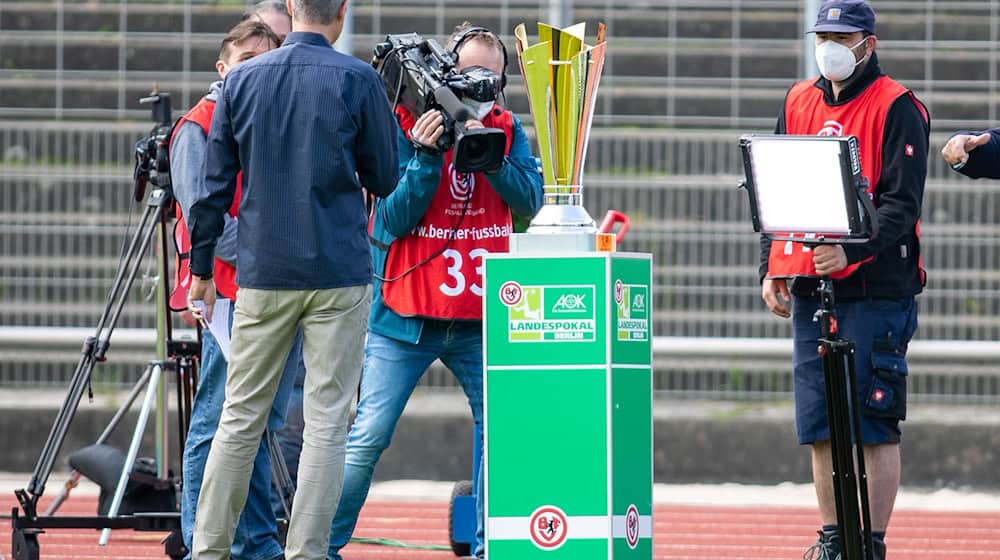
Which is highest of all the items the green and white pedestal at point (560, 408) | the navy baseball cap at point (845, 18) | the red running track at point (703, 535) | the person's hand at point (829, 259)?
the navy baseball cap at point (845, 18)

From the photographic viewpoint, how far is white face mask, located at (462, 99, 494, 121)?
19.5ft

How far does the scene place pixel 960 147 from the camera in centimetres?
561

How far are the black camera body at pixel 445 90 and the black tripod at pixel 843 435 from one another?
112cm

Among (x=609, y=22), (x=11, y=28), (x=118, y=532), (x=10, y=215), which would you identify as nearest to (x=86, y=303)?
(x=10, y=215)

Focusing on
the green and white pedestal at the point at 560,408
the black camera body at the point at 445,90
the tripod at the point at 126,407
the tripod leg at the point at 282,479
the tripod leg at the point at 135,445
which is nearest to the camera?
the green and white pedestal at the point at 560,408

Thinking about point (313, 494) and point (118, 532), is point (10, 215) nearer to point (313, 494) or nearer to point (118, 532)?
point (118, 532)

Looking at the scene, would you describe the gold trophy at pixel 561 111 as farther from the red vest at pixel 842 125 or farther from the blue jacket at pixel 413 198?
the red vest at pixel 842 125

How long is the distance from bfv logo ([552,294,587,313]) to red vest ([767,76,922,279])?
100 centimetres

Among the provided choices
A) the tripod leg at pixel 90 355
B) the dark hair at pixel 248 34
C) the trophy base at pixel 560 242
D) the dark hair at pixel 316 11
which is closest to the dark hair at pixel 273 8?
the dark hair at pixel 248 34

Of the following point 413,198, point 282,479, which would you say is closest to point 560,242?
point 413,198

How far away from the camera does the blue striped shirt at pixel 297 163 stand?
5484mm

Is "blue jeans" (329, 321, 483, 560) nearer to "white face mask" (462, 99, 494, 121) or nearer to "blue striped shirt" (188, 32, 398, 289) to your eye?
"blue striped shirt" (188, 32, 398, 289)

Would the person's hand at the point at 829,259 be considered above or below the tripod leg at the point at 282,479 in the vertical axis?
above

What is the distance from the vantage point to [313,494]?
553 centimetres
